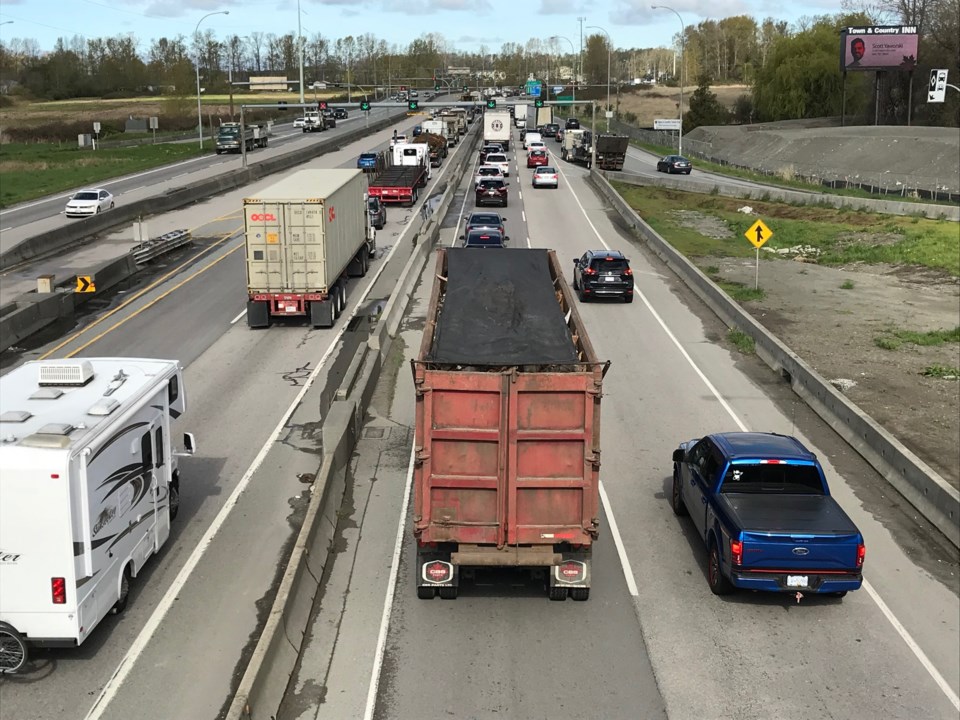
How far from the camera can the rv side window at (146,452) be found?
12711mm

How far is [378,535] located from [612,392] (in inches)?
353

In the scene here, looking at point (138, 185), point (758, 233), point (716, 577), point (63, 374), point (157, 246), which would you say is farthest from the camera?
point (138, 185)

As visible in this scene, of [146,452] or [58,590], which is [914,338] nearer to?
[146,452]

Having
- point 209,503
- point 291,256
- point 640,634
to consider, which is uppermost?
point 291,256

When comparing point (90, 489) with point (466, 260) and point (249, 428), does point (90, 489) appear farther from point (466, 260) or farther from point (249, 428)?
point (466, 260)

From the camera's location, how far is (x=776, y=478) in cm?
1364

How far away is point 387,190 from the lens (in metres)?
54.6

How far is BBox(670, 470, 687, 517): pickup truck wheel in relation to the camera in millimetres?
15617

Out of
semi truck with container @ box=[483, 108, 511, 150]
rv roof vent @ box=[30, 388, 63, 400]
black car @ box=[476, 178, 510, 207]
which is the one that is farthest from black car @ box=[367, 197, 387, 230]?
semi truck with container @ box=[483, 108, 511, 150]

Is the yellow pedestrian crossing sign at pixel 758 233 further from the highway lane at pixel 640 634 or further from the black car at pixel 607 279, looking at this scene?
the highway lane at pixel 640 634

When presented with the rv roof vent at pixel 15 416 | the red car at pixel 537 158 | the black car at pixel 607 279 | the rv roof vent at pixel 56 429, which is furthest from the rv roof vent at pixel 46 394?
the red car at pixel 537 158

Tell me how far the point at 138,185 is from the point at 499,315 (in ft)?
180

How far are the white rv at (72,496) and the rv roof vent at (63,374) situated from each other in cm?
1

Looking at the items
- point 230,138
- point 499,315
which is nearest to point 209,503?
point 499,315
